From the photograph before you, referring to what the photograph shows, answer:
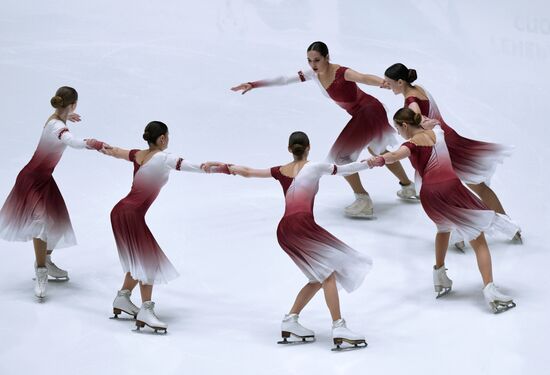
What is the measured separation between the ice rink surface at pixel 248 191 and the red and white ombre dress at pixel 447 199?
58 centimetres

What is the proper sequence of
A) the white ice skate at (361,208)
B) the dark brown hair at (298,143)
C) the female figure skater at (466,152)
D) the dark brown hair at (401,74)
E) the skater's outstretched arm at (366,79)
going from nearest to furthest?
1. the dark brown hair at (298,143)
2. the dark brown hair at (401,74)
3. the female figure skater at (466,152)
4. the skater's outstretched arm at (366,79)
5. the white ice skate at (361,208)

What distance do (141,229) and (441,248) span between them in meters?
2.47

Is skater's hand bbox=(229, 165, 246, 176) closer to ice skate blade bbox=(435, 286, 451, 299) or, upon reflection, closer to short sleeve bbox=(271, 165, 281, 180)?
short sleeve bbox=(271, 165, 281, 180)

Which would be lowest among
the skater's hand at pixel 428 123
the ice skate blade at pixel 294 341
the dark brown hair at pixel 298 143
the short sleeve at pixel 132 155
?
the ice skate blade at pixel 294 341

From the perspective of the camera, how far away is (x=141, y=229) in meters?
9.74

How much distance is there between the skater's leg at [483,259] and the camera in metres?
9.87

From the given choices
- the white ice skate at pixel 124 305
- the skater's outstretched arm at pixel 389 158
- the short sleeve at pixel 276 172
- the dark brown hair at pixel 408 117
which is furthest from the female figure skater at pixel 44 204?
the dark brown hair at pixel 408 117

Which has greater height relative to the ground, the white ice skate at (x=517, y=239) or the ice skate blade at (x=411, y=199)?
the ice skate blade at (x=411, y=199)

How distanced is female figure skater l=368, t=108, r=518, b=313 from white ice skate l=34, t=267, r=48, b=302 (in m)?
3.17

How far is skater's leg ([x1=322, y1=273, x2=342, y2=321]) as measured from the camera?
30.2 ft

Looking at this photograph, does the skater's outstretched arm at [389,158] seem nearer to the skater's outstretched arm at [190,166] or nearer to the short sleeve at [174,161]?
the skater's outstretched arm at [190,166]

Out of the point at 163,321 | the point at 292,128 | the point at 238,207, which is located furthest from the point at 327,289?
the point at 292,128

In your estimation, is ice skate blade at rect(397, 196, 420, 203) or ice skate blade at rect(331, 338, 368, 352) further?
ice skate blade at rect(397, 196, 420, 203)

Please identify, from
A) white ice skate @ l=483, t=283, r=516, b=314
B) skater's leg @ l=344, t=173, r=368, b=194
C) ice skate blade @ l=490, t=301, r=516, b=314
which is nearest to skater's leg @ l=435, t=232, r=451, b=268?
white ice skate @ l=483, t=283, r=516, b=314
